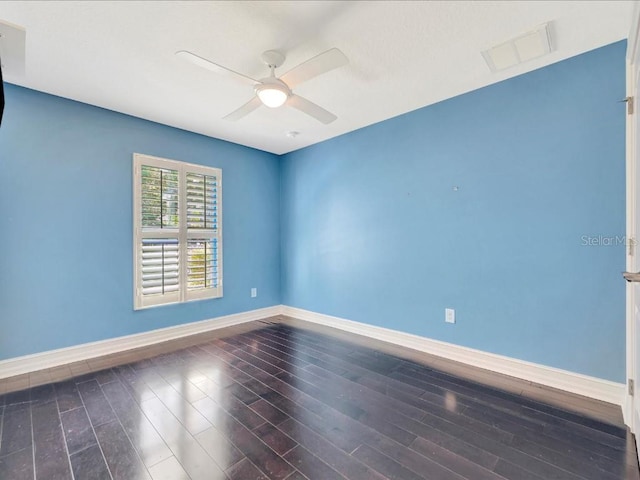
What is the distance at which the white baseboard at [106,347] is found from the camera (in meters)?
2.57

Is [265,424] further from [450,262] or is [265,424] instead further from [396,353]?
[450,262]

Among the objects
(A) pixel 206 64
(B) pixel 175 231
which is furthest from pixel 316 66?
(B) pixel 175 231

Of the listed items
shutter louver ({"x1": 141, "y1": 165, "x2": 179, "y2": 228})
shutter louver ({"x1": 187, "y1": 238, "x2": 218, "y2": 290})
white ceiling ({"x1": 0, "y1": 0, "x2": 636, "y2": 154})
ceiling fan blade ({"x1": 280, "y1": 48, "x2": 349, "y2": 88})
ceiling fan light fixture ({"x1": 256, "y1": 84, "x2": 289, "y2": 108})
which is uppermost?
white ceiling ({"x1": 0, "y1": 0, "x2": 636, "y2": 154})

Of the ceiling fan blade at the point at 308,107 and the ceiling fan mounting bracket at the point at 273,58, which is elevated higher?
the ceiling fan mounting bracket at the point at 273,58

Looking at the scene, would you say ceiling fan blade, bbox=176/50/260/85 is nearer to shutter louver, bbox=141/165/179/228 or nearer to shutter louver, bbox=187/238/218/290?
shutter louver, bbox=141/165/179/228

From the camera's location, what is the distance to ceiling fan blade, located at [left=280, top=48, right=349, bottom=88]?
1.75 m

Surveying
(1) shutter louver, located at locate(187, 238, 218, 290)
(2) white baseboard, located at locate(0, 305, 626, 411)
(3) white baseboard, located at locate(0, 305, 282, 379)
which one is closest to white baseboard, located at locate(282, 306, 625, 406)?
(2) white baseboard, located at locate(0, 305, 626, 411)

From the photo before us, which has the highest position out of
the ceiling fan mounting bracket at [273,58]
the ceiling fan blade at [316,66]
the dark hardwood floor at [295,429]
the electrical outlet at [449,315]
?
the ceiling fan mounting bracket at [273,58]

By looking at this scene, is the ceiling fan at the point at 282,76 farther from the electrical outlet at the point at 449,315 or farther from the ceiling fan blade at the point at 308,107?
the electrical outlet at the point at 449,315

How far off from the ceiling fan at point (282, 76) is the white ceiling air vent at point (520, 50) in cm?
121

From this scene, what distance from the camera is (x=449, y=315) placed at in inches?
114

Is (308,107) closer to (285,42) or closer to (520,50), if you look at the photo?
(285,42)

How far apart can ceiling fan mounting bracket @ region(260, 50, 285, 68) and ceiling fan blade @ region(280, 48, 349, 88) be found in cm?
23

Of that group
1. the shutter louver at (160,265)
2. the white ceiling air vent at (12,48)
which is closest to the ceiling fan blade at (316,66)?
the white ceiling air vent at (12,48)
